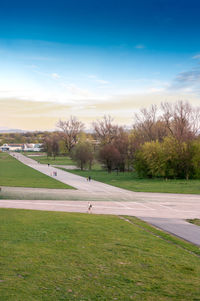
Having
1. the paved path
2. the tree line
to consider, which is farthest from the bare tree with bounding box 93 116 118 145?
the paved path

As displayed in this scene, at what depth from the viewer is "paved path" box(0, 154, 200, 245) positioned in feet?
59.5

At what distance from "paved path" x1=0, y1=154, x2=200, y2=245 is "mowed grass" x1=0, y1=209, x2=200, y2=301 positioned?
10.4 feet

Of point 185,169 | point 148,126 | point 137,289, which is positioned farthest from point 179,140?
point 137,289

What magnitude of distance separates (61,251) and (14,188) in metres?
24.3

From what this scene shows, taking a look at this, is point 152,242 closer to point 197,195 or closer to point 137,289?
point 137,289

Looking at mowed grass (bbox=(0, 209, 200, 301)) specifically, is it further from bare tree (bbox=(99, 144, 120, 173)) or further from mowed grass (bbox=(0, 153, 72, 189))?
bare tree (bbox=(99, 144, 120, 173))

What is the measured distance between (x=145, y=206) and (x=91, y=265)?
590 inches

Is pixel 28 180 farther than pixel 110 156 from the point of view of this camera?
No

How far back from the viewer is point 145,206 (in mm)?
25047

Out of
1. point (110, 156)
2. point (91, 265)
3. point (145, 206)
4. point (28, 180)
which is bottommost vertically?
point (145, 206)

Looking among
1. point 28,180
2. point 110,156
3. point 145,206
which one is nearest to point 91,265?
point 145,206

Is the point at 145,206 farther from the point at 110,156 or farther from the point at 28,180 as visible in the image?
the point at 110,156

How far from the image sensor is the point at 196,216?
2130cm

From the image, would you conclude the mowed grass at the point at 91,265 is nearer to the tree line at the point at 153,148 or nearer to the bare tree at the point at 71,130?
the tree line at the point at 153,148
